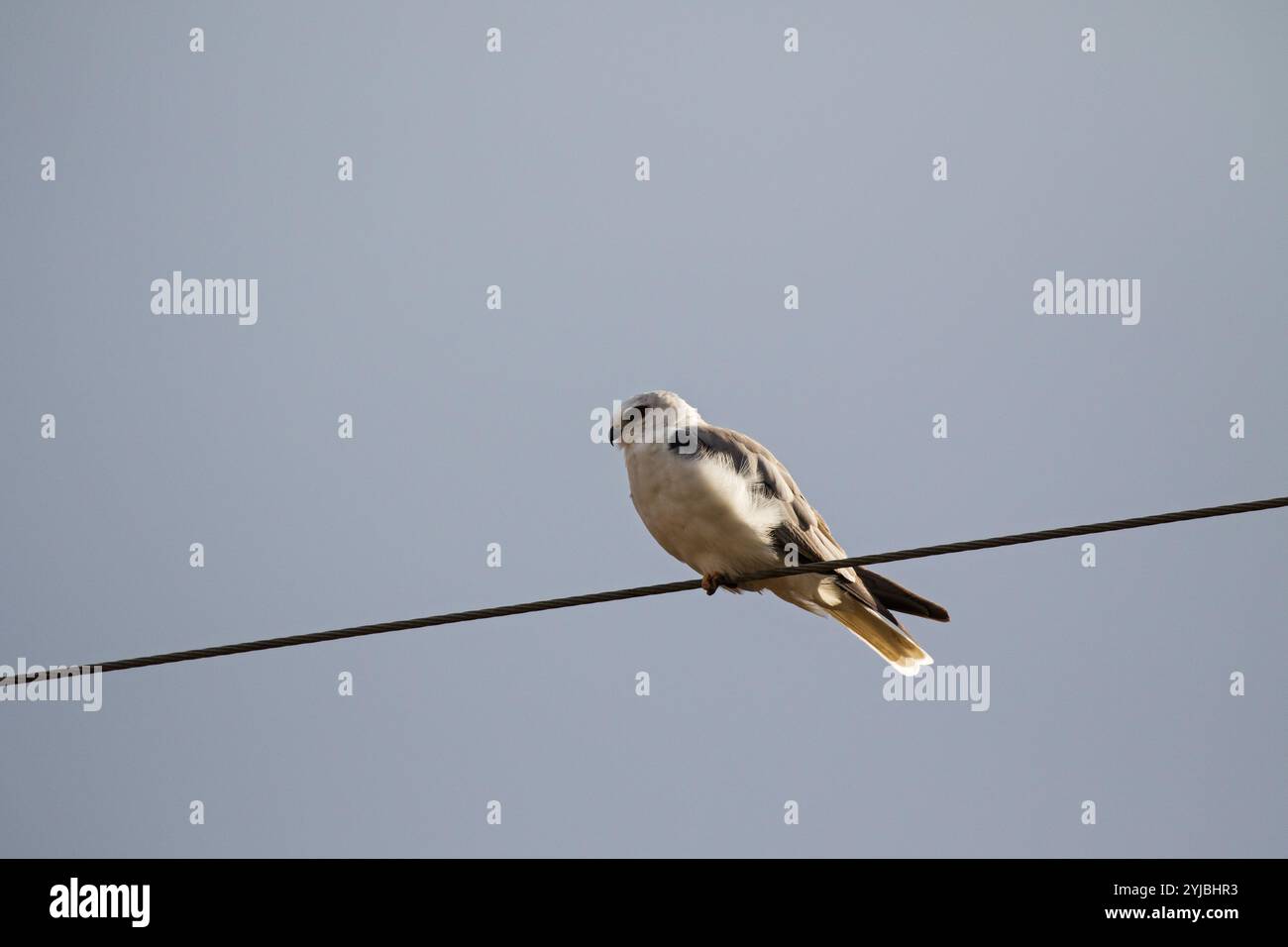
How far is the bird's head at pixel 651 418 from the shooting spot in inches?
303

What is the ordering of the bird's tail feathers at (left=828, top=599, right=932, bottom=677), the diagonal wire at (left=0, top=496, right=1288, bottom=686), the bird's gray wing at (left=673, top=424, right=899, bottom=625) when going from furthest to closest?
1. the bird's tail feathers at (left=828, top=599, right=932, bottom=677)
2. the bird's gray wing at (left=673, top=424, right=899, bottom=625)
3. the diagonal wire at (left=0, top=496, right=1288, bottom=686)

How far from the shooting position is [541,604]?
538 cm

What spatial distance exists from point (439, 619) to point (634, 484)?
250 cm

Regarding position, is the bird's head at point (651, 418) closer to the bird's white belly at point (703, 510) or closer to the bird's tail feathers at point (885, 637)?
the bird's white belly at point (703, 510)

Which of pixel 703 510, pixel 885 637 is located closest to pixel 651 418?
pixel 703 510

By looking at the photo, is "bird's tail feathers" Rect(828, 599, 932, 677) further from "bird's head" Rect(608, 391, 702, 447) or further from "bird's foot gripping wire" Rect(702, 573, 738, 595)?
"bird's head" Rect(608, 391, 702, 447)

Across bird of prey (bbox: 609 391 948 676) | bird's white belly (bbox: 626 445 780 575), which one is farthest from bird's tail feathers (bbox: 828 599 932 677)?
bird's white belly (bbox: 626 445 780 575)

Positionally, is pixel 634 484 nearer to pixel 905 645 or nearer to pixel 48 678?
pixel 905 645

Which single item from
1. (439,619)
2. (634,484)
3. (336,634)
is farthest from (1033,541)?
(634,484)

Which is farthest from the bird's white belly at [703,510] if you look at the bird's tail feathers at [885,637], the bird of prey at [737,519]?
the bird's tail feathers at [885,637]

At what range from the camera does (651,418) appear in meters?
7.78

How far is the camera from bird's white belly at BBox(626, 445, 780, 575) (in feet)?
24.2

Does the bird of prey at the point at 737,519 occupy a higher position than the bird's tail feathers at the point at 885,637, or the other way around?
the bird of prey at the point at 737,519

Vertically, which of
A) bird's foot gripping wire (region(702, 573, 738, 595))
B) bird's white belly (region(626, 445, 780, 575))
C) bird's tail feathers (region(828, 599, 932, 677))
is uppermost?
bird's white belly (region(626, 445, 780, 575))
